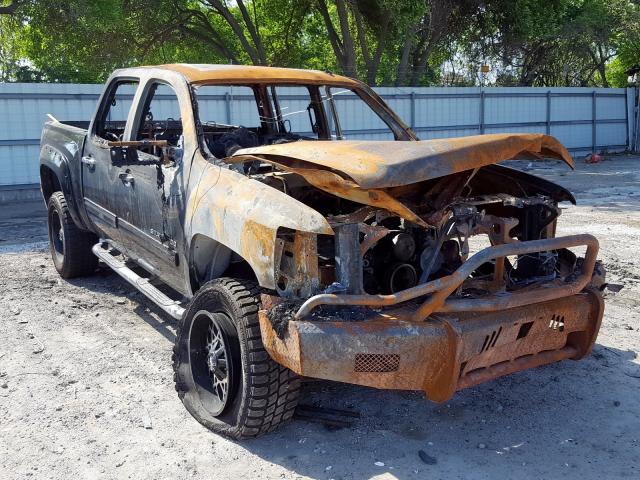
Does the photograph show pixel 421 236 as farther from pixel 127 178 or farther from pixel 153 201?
pixel 127 178

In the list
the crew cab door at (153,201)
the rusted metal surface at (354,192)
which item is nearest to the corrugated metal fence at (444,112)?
the crew cab door at (153,201)

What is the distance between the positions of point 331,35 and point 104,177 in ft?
58.0

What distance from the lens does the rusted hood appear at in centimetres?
312

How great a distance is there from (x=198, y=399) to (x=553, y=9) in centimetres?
2087

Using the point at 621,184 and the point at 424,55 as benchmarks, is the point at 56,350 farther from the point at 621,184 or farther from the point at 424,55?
the point at 424,55

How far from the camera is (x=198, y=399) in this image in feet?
12.5

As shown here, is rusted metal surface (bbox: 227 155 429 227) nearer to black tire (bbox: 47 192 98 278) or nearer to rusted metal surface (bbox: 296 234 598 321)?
rusted metal surface (bbox: 296 234 598 321)

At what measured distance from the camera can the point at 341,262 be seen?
3195 millimetres

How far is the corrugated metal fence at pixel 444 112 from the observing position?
12719 millimetres

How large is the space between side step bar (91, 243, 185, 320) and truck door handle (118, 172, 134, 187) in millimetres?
670

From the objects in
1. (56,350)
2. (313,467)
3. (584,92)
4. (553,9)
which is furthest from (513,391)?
(553,9)

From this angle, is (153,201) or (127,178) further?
(127,178)

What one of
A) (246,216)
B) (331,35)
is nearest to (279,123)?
(246,216)

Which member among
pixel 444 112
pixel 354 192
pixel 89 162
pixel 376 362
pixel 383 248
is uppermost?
pixel 444 112
